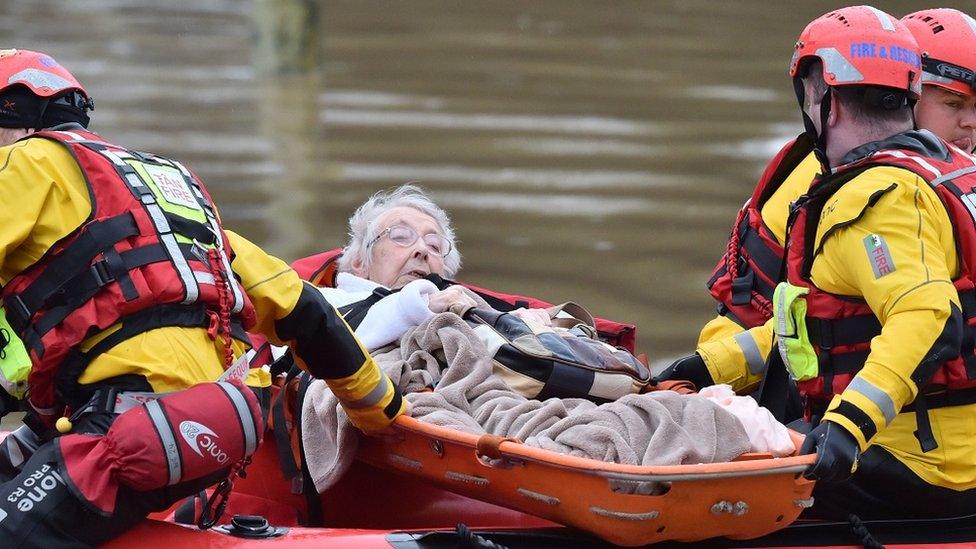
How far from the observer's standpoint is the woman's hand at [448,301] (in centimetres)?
431

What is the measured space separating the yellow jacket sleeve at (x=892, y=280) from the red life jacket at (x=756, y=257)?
850mm

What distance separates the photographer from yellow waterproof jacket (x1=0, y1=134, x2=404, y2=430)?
318cm

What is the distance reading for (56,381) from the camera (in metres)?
3.29

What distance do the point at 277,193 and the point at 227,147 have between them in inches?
45.6

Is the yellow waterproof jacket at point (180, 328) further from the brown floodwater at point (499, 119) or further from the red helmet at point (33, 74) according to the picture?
the brown floodwater at point (499, 119)

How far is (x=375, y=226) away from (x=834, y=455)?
1958 millimetres

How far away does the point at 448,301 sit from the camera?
432cm

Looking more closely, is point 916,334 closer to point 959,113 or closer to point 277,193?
point 959,113

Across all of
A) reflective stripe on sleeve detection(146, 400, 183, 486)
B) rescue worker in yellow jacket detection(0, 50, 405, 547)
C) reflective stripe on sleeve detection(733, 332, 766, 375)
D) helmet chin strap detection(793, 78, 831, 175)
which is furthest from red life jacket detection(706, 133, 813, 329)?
reflective stripe on sleeve detection(146, 400, 183, 486)

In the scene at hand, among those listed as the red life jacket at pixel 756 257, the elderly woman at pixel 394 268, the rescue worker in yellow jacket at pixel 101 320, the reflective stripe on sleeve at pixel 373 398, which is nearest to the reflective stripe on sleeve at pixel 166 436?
the rescue worker in yellow jacket at pixel 101 320

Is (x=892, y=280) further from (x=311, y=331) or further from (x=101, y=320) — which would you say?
(x=101, y=320)

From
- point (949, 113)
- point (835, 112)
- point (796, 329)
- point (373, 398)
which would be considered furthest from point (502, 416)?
point (949, 113)

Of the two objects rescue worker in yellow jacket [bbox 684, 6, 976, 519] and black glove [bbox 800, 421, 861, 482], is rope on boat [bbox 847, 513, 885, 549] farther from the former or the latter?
black glove [bbox 800, 421, 861, 482]

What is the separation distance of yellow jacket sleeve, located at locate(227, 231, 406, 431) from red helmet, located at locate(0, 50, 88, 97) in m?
0.51
